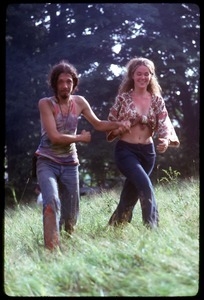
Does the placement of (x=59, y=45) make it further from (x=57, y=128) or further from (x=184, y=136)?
(x=184, y=136)

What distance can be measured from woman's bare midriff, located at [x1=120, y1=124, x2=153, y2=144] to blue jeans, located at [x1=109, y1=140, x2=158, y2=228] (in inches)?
0.7

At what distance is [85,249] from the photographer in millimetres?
2033

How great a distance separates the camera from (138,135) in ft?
7.73

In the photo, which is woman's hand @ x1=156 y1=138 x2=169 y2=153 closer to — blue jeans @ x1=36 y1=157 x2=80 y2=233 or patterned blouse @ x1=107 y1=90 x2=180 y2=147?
patterned blouse @ x1=107 y1=90 x2=180 y2=147

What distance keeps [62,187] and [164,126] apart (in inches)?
20.1

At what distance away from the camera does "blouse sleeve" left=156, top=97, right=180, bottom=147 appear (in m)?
2.21

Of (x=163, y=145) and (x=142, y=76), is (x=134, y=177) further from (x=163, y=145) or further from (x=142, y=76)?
(x=142, y=76)

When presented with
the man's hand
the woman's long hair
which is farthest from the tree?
the man's hand

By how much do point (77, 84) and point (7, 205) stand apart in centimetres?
58

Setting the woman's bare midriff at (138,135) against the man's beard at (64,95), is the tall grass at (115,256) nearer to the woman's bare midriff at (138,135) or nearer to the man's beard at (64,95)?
the woman's bare midriff at (138,135)

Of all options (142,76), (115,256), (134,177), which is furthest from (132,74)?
(115,256)

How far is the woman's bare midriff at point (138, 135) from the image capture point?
7.71 ft

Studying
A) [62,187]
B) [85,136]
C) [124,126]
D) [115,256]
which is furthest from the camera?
[62,187]
